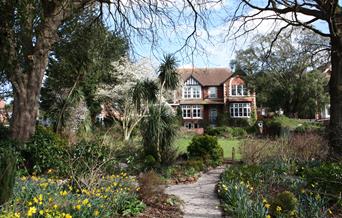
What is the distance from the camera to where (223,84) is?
60938mm

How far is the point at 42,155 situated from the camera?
12492mm

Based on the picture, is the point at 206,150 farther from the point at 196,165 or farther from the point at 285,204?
the point at 285,204

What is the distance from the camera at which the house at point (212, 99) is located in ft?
196

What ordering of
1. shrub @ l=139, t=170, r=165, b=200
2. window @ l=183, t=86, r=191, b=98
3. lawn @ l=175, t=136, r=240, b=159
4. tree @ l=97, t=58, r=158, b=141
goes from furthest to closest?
window @ l=183, t=86, r=191, b=98, tree @ l=97, t=58, r=158, b=141, lawn @ l=175, t=136, r=240, b=159, shrub @ l=139, t=170, r=165, b=200

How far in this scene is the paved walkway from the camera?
7.27 meters

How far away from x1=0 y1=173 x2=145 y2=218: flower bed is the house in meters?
51.1

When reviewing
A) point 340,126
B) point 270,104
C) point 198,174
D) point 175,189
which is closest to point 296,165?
point 340,126

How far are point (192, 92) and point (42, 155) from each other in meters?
50.9

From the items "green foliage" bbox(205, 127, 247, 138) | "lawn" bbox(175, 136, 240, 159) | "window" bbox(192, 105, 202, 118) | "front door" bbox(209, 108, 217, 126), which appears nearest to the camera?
"lawn" bbox(175, 136, 240, 159)

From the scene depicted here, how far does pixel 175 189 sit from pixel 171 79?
646cm

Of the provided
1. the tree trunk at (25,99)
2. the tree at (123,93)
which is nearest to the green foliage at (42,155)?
the tree trunk at (25,99)

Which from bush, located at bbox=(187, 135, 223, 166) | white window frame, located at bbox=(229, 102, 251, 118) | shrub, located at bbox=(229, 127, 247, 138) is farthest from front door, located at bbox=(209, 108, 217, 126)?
bush, located at bbox=(187, 135, 223, 166)

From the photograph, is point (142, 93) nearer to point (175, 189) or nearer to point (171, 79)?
point (171, 79)

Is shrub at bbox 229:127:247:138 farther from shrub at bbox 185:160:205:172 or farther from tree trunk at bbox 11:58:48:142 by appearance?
tree trunk at bbox 11:58:48:142
